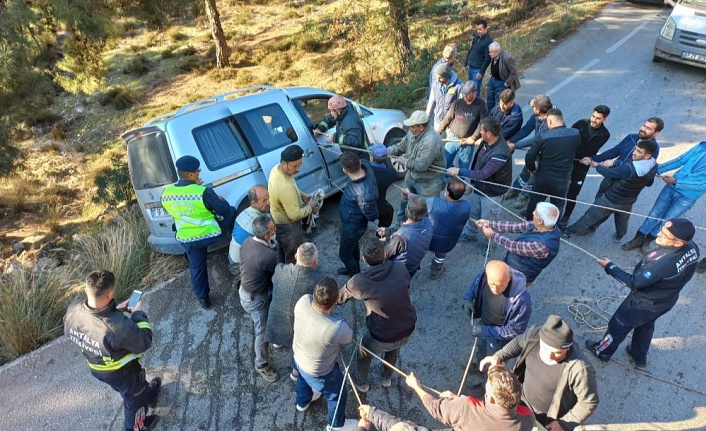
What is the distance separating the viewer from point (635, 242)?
5.69 m

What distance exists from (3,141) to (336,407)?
1036cm

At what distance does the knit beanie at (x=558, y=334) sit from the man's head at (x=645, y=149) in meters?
2.97

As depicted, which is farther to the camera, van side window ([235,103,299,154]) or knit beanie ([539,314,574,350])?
van side window ([235,103,299,154])

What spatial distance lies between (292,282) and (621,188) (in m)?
4.04

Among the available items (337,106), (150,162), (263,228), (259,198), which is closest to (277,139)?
(337,106)

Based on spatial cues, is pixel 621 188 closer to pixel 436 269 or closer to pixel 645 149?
pixel 645 149

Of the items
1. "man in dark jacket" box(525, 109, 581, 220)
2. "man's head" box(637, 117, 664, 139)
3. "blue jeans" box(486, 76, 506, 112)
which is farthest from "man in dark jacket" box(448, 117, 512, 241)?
"blue jeans" box(486, 76, 506, 112)

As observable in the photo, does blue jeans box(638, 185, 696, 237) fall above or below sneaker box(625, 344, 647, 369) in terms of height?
above

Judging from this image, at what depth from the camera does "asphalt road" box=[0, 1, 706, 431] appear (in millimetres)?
4141

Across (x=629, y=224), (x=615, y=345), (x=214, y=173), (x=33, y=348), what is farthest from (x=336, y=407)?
(x=629, y=224)

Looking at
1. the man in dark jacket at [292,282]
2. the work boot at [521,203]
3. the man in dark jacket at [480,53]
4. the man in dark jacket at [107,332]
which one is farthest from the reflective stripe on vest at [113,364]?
the man in dark jacket at [480,53]

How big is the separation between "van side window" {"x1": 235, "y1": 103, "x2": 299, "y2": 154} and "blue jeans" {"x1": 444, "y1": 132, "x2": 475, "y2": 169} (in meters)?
2.20

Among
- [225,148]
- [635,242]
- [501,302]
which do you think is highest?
[225,148]

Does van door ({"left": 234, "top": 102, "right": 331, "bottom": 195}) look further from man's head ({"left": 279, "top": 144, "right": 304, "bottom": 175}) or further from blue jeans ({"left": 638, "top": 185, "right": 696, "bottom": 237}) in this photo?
blue jeans ({"left": 638, "top": 185, "right": 696, "bottom": 237})
